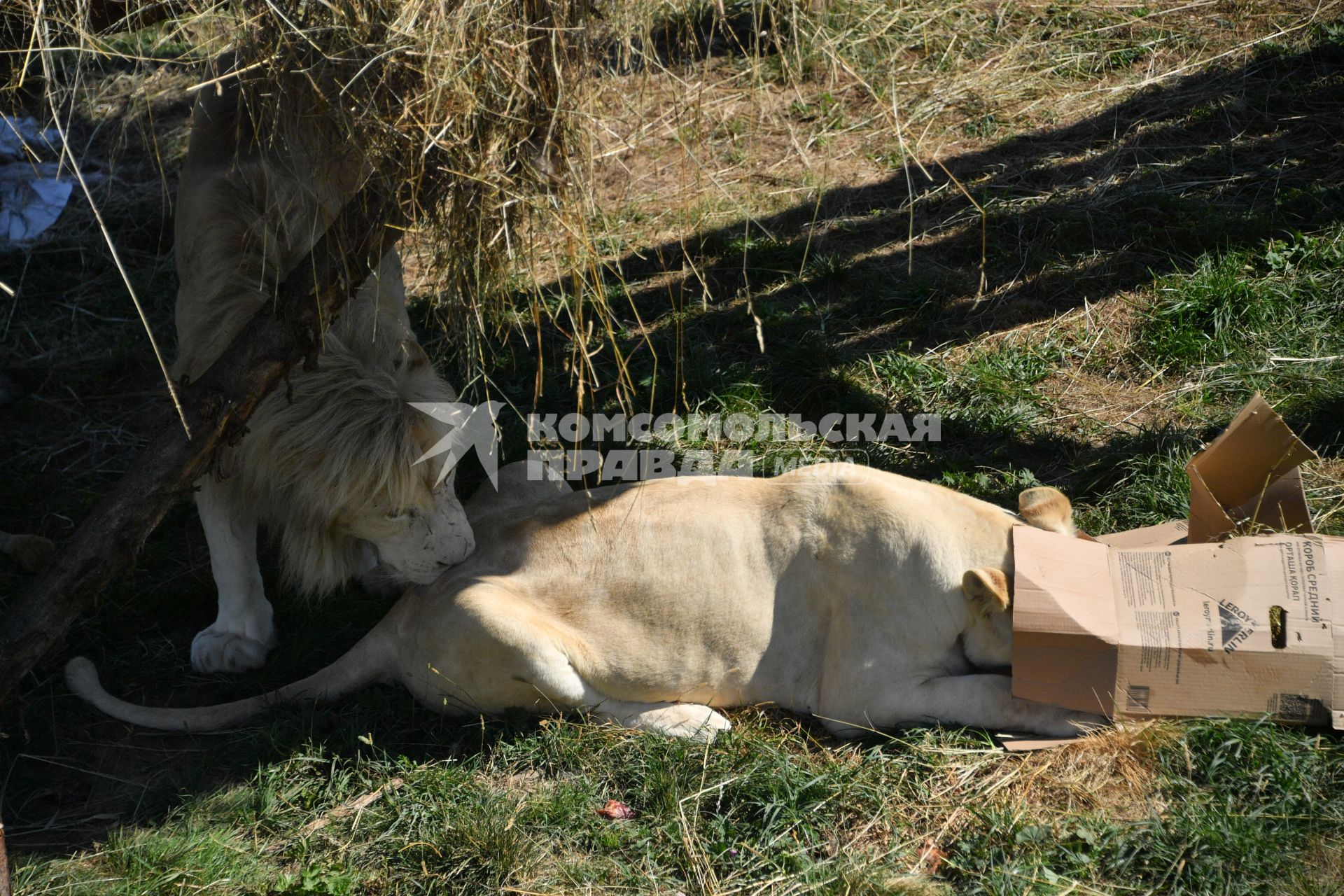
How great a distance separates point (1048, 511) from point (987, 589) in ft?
1.34

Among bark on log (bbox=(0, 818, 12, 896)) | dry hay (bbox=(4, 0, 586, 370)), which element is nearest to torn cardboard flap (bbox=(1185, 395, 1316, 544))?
dry hay (bbox=(4, 0, 586, 370))

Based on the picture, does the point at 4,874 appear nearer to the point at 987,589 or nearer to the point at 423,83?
the point at 423,83

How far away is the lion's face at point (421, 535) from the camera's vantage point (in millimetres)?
3568

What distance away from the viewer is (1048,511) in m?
3.44

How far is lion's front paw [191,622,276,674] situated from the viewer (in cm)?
390

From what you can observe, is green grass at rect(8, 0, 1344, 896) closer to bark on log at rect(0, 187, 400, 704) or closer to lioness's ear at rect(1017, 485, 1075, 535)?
bark on log at rect(0, 187, 400, 704)

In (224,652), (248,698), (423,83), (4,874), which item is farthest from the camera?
(224,652)

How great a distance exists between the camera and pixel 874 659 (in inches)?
134

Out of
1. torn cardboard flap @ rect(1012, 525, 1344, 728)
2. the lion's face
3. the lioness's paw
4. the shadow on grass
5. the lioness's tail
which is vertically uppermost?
the shadow on grass

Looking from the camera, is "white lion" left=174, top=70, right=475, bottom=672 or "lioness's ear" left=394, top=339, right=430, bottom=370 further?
"lioness's ear" left=394, top=339, right=430, bottom=370

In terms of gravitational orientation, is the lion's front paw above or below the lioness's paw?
above

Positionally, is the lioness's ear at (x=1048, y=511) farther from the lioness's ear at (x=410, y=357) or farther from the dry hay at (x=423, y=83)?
the lioness's ear at (x=410, y=357)

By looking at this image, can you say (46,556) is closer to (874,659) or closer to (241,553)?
(241,553)

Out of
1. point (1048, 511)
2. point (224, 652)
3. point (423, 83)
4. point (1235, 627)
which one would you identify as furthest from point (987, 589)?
point (224, 652)
